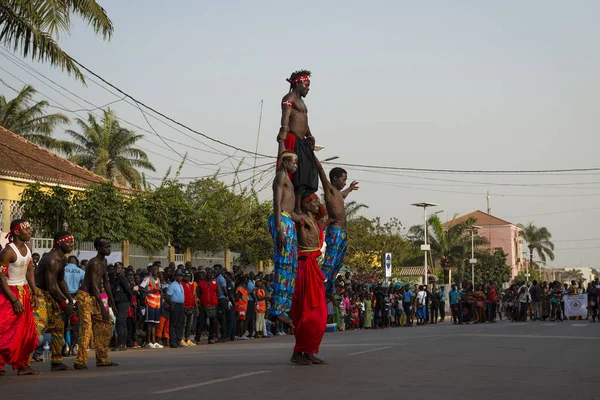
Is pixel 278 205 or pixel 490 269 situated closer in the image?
pixel 278 205

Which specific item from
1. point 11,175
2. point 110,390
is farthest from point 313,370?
point 11,175

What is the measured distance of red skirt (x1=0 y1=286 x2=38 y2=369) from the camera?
35.7 ft

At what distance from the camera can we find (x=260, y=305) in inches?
1019

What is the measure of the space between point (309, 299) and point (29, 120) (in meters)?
41.4

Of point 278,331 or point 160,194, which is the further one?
point 160,194

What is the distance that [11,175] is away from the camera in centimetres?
Result: 3030

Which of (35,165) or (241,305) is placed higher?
(35,165)

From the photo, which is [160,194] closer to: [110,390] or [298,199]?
[298,199]

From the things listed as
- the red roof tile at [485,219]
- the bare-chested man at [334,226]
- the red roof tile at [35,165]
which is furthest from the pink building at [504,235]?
the bare-chested man at [334,226]

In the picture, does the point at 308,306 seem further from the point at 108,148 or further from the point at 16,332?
the point at 108,148

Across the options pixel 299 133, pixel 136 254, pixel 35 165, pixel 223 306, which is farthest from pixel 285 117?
pixel 35 165

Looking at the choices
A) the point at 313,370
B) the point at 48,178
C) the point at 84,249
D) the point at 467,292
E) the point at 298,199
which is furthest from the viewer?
the point at 467,292

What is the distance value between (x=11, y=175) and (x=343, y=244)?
20395mm

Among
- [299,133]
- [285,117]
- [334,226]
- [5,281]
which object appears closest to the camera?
[5,281]
